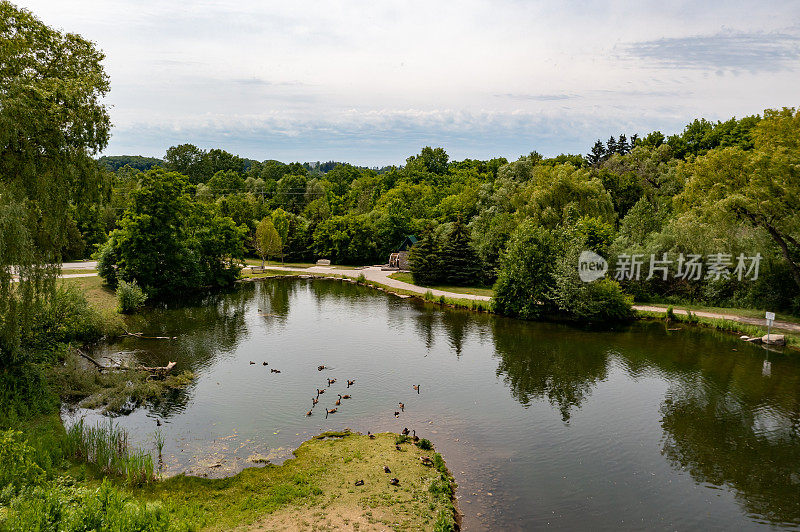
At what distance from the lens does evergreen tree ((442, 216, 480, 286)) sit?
4562 centimetres

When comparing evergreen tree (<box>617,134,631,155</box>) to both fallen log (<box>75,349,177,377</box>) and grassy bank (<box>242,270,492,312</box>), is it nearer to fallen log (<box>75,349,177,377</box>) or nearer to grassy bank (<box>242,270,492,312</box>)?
grassy bank (<box>242,270,492,312</box>)

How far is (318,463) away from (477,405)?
293 inches

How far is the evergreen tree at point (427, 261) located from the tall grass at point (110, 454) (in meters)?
33.0

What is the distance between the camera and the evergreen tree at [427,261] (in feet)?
152

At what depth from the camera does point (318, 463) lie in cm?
1505

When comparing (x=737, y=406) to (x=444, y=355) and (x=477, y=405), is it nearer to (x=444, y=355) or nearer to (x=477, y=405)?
(x=477, y=405)

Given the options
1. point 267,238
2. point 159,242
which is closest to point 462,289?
point 159,242

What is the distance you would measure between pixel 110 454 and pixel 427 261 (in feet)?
113

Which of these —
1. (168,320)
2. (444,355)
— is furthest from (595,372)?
(168,320)

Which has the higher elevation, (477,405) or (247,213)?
(247,213)

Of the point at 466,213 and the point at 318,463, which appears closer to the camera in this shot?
the point at 318,463

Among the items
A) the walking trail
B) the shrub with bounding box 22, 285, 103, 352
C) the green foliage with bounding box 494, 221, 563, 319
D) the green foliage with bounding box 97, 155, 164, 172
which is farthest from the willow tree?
the green foliage with bounding box 97, 155, 164, 172

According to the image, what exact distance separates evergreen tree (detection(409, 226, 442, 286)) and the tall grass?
3301 cm

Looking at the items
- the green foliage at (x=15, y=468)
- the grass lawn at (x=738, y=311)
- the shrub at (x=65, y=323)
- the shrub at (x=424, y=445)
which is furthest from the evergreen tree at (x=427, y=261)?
the green foliage at (x=15, y=468)
